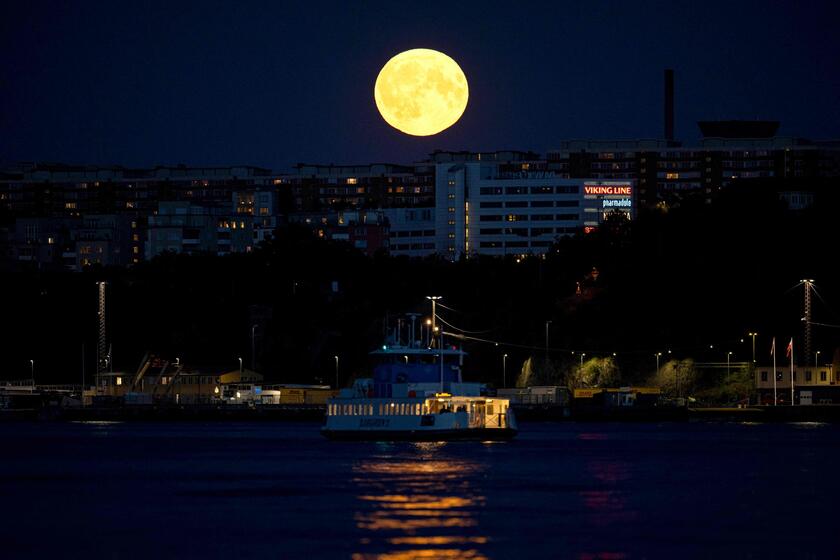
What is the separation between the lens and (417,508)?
64.8 meters

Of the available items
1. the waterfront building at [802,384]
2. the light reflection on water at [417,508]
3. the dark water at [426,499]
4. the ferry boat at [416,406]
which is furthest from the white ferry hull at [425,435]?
the waterfront building at [802,384]

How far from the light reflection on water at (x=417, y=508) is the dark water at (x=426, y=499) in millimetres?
111

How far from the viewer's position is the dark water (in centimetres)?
5366

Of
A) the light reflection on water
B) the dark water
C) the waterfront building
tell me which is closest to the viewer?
the light reflection on water

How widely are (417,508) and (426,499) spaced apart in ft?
10.9

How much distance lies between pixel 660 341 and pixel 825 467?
85.9 metres

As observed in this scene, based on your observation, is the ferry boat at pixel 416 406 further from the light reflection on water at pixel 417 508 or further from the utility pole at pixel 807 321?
the utility pole at pixel 807 321

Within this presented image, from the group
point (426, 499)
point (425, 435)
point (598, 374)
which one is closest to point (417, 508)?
point (426, 499)

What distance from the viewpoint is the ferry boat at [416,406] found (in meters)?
101

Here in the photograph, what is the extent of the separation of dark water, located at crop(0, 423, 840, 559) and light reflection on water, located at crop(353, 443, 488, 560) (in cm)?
11

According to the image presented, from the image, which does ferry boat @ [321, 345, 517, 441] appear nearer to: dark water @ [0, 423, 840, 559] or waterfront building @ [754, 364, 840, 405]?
dark water @ [0, 423, 840, 559]

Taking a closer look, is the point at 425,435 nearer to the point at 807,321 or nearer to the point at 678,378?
the point at 807,321

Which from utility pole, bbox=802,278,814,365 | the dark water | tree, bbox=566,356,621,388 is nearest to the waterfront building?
utility pole, bbox=802,278,814,365

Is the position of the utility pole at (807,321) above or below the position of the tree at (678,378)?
above
